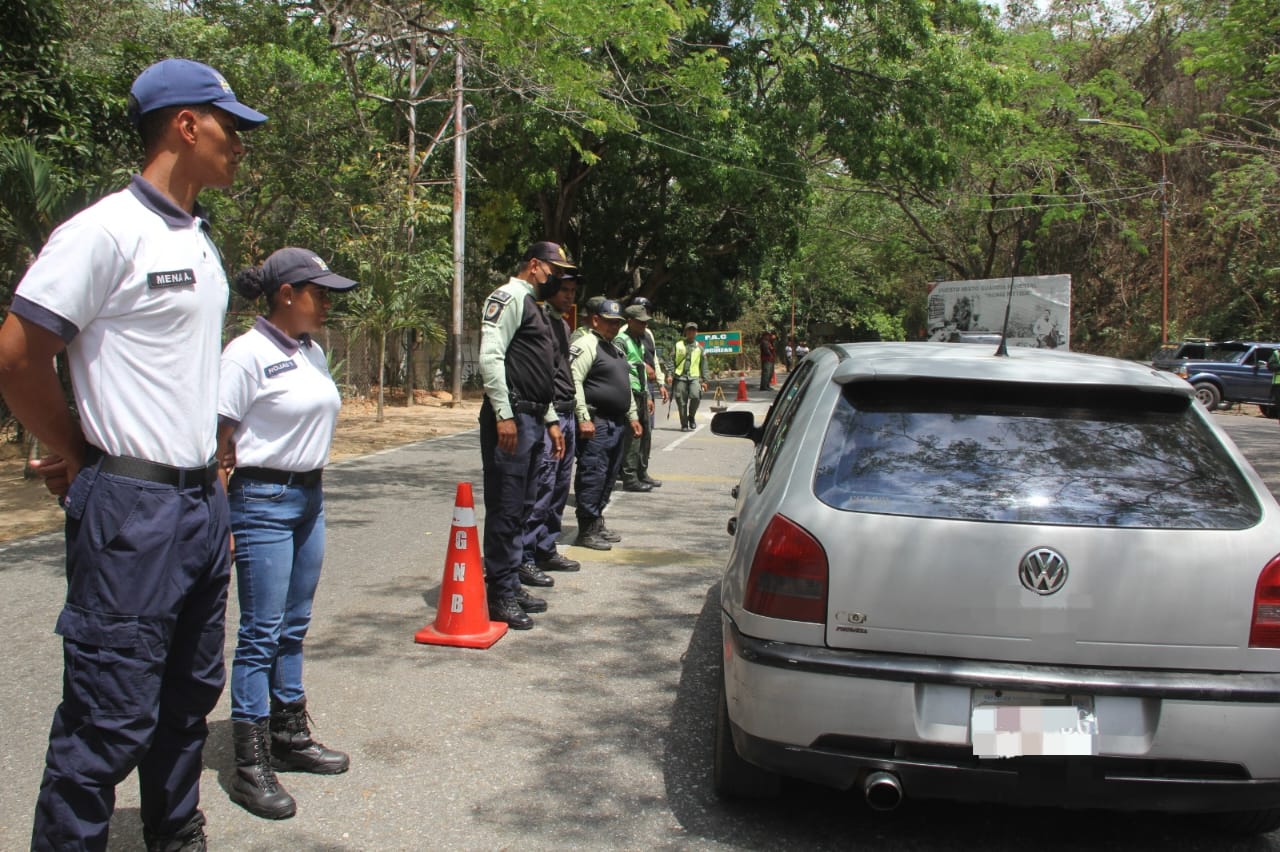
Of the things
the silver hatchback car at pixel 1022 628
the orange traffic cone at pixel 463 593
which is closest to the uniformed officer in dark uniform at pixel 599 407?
the orange traffic cone at pixel 463 593

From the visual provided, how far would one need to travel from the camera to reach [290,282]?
3.53 m

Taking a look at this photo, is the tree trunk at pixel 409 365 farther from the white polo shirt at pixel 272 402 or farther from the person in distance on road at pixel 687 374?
the white polo shirt at pixel 272 402

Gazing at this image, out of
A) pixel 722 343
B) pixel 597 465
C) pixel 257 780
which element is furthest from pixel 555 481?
pixel 722 343

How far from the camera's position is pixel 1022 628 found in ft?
9.59

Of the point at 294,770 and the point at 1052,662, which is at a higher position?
the point at 1052,662

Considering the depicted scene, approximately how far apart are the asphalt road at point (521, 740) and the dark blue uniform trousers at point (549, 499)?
26 centimetres

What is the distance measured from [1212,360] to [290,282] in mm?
26636

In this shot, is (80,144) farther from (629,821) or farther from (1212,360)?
(1212,360)

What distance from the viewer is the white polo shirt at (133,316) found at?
7.52 ft

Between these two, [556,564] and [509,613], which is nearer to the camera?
[509,613]

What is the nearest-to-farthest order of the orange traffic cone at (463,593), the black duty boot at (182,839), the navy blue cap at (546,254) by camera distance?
Result: the black duty boot at (182,839) < the orange traffic cone at (463,593) < the navy blue cap at (546,254)

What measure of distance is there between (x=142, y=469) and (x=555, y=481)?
13.2 ft

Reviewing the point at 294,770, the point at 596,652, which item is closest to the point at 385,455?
the point at 596,652

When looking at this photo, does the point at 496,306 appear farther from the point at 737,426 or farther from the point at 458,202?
the point at 458,202
